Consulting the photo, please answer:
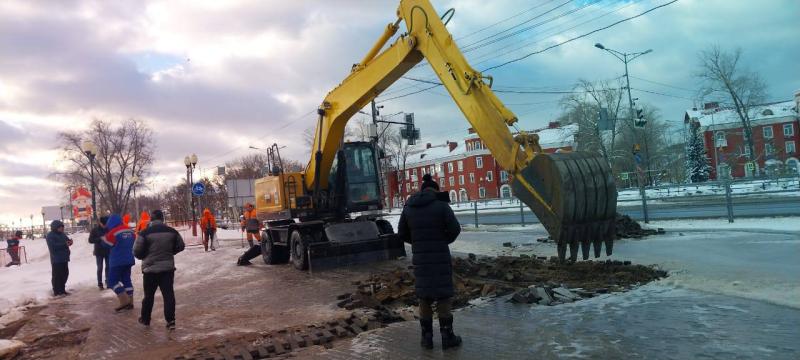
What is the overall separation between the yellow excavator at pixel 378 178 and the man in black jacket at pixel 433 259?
1848 millimetres

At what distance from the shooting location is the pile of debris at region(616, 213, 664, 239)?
14.7 metres

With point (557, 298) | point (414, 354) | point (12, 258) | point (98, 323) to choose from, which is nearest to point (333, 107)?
point (98, 323)

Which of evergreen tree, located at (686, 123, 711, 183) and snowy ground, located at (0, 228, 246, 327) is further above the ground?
evergreen tree, located at (686, 123, 711, 183)

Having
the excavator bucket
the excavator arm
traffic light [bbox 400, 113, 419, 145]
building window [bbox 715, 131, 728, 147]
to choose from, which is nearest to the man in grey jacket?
the excavator arm

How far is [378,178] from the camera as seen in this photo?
14.4 metres

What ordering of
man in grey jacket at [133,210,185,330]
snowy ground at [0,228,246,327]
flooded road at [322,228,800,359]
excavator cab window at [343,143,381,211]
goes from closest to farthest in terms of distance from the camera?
flooded road at [322,228,800,359] → man in grey jacket at [133,210,185,330] → snowy ground at [0,228,246,327] → excavator cab window at [343,143,381,211]

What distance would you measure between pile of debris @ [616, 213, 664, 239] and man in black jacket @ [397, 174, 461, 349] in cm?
1021

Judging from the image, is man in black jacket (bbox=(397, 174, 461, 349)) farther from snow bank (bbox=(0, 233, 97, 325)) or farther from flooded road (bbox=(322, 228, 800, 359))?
snow bank (bbox=(0, 233, 97, 325))

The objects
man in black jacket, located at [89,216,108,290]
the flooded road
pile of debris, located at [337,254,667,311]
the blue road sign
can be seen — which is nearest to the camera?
the flooded road

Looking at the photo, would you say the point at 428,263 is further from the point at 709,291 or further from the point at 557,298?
the point at 709,291

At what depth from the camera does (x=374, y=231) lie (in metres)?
13.7

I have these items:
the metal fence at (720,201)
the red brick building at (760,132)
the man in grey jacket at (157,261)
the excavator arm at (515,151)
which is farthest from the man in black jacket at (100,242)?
the red brick building at (760,132)

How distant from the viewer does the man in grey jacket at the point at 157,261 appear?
7.80 metres

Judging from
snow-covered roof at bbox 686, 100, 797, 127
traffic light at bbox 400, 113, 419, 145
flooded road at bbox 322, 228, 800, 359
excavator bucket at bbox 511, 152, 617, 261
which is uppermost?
snow-covered roof at bbox 686, 100, 797, 127
